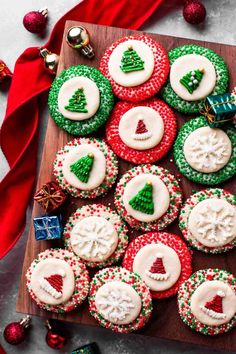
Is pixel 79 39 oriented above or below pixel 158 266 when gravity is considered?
above

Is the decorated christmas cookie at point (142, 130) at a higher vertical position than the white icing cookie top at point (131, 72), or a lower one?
lower

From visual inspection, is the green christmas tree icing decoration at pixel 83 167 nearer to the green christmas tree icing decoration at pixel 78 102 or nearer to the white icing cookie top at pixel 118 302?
the green christmas tree icing decoration at pixel 78 102

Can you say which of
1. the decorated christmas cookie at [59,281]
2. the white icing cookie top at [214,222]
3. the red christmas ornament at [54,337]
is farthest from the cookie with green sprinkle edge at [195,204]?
the red christmas ornament at [54,337]

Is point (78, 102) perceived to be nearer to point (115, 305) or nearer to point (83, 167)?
point (83, 167)

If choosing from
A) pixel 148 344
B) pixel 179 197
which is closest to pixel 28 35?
pixel 179 197

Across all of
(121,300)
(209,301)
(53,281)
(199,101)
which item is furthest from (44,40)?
(209,301)

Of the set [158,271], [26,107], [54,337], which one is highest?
[26,107]

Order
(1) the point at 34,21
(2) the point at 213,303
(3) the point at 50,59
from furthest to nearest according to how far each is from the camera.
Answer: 1. (1) the point at 34,21
2. (3) the point at 50,59
3. (2) the point at 213,303
